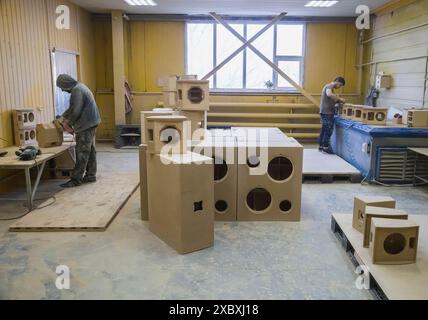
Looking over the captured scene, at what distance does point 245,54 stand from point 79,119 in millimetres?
5323

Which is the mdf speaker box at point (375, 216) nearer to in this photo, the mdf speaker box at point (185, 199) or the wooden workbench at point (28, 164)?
the mdf speaker box at point (185, 199)

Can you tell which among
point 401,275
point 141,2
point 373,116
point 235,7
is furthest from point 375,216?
point 141,2

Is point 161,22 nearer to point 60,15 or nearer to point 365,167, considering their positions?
point 60,15

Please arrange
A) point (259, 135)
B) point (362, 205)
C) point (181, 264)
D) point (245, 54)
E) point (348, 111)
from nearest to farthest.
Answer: point (181, 264), point (362, 205), point (259, 135), point (348, 111), point (245, 54)

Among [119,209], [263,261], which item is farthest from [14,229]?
[263,261]

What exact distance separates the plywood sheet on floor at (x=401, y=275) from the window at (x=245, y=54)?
676cm

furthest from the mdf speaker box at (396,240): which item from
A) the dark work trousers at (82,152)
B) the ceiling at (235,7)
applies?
the ceiling at (235,7)

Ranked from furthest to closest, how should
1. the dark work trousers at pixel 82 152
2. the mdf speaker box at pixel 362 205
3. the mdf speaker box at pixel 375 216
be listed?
the dark work trousers at pixel 82 152, the mdf speaker box at pixel 362 205, the mdf speaker box at pixel 375 216

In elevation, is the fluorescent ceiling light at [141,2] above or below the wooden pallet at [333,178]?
above

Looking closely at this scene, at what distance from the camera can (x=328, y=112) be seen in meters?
7.35

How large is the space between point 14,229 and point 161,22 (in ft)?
22.2

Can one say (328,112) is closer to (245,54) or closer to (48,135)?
(245,54)

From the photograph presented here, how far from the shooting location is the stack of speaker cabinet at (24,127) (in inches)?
206

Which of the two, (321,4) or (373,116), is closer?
(373,116)
